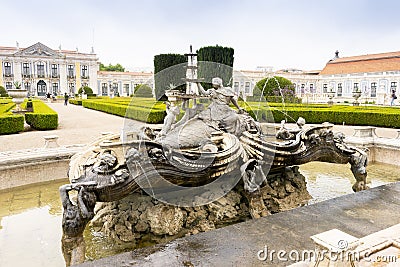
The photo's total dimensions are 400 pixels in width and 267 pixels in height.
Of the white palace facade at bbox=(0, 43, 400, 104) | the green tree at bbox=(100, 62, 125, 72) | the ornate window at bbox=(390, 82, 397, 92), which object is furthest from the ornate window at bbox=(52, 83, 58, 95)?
the ornate window at bbox=(390, 82, 397, 92)

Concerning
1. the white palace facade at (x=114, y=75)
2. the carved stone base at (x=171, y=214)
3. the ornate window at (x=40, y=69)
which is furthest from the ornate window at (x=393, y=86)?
the ornate window at (x=40, y=69)

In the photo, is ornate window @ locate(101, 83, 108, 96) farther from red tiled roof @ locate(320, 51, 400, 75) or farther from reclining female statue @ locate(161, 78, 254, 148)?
reclining female statue @ locate(161, 78, 254, 148)

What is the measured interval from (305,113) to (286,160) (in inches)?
412

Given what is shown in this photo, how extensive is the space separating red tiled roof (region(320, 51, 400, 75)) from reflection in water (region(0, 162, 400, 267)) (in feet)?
122

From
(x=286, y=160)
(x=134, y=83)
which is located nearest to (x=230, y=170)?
(x=286, y=160)

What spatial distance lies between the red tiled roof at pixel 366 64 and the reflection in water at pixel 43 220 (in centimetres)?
3717

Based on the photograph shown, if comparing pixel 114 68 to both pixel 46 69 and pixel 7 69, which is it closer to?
pixel 46 69

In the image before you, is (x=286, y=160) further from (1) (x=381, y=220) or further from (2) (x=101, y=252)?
(2) (x=101, y=252)

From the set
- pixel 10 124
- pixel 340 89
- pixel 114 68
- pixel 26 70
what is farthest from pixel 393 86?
pixel 114 68

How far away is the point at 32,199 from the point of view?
18.6 feet

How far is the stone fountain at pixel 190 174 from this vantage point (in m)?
3.62

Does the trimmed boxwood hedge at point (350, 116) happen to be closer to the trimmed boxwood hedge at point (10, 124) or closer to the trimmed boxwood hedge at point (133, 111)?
the trimmed boxwood hedge at point (133, 111)

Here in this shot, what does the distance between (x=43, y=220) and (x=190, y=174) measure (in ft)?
8.10

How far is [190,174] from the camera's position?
409 cm
